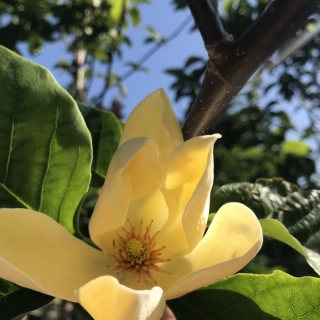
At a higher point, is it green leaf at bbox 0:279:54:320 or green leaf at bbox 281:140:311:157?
green leaf at bbox 0:279:54:320

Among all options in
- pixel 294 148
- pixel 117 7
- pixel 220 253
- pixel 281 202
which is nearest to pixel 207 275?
pixel 220 253

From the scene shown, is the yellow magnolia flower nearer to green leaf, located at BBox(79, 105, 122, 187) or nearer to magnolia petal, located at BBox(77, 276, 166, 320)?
magnolia petal, located at BBox(77, 276, 166, 320)

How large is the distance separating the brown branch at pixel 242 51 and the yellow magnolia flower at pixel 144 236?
6cm

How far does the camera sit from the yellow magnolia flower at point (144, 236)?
415 mm

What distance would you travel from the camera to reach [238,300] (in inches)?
20.3

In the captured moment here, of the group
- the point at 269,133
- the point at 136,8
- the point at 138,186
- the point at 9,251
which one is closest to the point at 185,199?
the point at 138,186

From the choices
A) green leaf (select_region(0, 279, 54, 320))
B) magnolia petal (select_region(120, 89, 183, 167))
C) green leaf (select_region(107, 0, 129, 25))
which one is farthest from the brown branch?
green leaf (select_region(107, 0, 129, 25))

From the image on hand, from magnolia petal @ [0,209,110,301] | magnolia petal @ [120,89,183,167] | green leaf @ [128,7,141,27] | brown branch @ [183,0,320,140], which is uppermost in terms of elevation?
brown branch @ [183,0,320,140]

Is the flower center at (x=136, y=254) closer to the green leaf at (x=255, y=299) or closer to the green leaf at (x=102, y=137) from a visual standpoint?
the green leaf at (x=255, y=299)

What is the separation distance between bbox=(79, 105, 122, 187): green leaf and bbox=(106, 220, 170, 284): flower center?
190mm

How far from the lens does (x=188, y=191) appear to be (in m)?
0.55

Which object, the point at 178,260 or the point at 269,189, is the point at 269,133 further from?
the point at 178,260

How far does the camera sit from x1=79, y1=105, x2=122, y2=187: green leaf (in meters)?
0.76

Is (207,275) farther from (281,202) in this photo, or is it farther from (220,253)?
(281,202)
